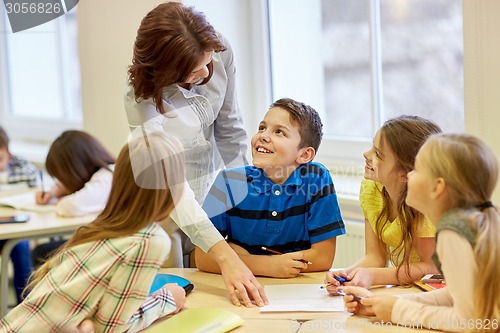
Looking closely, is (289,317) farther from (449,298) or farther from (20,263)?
(20,263)

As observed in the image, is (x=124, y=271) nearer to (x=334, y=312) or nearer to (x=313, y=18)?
(x=334, y=312)

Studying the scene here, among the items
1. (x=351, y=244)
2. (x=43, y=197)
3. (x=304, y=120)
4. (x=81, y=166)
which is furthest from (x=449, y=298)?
(x=43, y=197)

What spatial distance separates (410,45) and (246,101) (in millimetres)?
899

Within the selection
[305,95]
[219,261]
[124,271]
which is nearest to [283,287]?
[219,261]

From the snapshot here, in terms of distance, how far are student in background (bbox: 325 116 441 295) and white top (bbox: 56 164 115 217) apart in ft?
5.84

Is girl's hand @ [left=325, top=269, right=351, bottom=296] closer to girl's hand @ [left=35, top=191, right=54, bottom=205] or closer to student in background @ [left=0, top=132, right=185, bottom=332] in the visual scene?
student in background @ [left=0, top=132, right=185, bottom=332]

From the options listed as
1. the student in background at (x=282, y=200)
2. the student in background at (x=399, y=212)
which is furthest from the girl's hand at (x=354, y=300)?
the student in background at (x=282, y=200)

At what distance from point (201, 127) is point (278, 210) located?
0.42 meters

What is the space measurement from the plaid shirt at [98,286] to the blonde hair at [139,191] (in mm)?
32

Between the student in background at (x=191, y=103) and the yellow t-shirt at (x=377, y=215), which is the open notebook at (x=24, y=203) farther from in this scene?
Answer: the yellow t-shirt at (x=377, y=215)

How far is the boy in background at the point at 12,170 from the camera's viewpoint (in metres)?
4.43

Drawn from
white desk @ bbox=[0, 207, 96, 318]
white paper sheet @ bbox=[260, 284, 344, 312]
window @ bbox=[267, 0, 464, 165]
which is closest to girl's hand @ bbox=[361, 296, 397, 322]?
white paper sheet @ bbox=[260, 284, 344, 312]

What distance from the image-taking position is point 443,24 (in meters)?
3.18

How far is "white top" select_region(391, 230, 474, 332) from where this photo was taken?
161 cm
